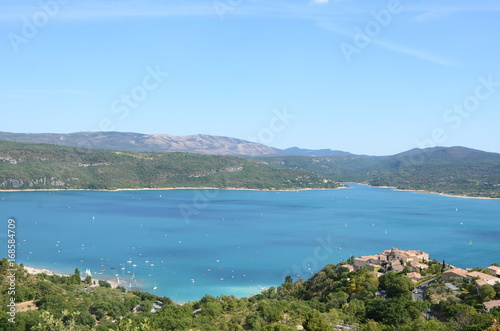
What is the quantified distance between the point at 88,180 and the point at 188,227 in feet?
227

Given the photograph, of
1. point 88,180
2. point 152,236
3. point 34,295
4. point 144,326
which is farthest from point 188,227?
point 88,180

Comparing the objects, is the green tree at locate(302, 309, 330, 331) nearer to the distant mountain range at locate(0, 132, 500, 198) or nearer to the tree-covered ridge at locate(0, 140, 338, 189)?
the tree-covered ridge at locate(0, 140, 338, 189)

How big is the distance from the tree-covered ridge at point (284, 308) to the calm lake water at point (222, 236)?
8.51 m

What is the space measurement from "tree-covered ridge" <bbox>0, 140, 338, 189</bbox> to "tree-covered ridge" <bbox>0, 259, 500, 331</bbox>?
10028 cm

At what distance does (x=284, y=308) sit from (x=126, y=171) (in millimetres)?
120927

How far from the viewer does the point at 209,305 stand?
75.2 ft

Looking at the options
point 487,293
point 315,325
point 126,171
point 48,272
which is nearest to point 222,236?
point 48,272

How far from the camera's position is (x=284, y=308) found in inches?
867

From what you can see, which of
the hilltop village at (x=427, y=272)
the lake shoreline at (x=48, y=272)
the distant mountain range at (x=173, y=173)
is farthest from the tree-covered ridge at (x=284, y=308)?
the distant mountain range at (x=173, y=173)

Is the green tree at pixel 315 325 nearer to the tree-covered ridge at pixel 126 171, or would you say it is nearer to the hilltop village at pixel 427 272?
the hilltop village at pixel 427 272

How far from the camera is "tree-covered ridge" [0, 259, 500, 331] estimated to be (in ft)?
58.3

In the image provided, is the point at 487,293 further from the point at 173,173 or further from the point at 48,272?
the point at 173,173

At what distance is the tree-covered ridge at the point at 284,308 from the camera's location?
17.8 meters

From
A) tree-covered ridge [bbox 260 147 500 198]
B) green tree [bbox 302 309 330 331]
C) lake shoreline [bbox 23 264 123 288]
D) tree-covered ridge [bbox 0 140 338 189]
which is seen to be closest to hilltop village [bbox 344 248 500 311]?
green tree [bbox 302 309 330 331]
